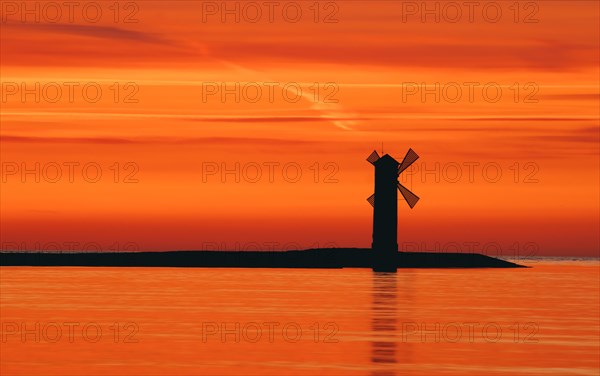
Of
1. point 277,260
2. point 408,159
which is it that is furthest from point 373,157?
point 277,260

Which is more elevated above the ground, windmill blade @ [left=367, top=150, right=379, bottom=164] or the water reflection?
windmill blade @ [left=367, top=150, right=379, bottom=164]

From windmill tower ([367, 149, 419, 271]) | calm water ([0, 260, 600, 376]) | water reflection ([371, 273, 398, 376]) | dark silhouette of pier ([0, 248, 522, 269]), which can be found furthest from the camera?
dark silhouette of pier ([0, 248, 522, 269])

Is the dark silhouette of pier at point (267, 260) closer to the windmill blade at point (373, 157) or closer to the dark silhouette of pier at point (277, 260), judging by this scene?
the dark silhouette of pier at point (277, 260)

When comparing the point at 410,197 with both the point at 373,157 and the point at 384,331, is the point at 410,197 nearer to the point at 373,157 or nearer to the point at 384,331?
the point at 373,157

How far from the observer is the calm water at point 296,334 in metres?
31.8

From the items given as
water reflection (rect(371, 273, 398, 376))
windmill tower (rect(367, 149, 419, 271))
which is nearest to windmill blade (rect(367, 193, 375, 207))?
windmill tower (rect(367, 149, 419, 271))

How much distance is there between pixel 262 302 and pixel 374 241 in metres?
45.1

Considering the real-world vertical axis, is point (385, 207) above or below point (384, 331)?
above

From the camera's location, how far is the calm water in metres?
31.8

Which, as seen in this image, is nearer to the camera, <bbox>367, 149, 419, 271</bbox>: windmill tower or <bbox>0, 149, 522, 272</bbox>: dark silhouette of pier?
<bbox>367, 149, 419, 271</bbox>: windmill tower

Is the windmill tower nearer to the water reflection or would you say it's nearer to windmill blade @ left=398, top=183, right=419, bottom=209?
windmill blade @ left=398, top=183, right=419, bottom=209

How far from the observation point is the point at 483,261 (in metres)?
162

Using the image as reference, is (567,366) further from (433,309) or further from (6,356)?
(433,309)

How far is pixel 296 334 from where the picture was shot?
40.2m
